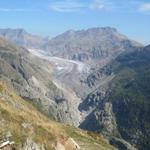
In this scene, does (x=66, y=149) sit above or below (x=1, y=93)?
below

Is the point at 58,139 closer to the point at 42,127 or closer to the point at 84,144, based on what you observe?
the point at 42,127

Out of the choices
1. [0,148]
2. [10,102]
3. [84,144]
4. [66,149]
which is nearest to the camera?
[0,148]

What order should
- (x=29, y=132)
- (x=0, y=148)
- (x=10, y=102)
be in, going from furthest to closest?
(x=10, y=102)
(x=29, y=132)
(x=0, y=148)

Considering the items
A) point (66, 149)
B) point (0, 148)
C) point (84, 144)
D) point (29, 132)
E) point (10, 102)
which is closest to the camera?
point (0, 148)

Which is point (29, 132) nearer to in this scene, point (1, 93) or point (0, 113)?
point (0, 113)

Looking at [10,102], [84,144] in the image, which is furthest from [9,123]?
[84,144]

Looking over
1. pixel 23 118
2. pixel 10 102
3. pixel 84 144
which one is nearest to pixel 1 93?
pixel 10 102

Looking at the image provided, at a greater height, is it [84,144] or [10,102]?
[10,102]

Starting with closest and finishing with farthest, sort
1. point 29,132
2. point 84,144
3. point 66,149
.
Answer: point 29,132
point 66,149
point 84,144

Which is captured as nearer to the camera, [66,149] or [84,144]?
[66,149]
